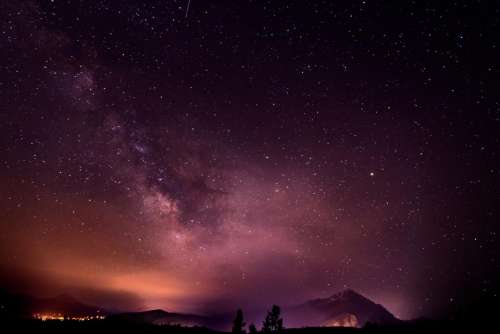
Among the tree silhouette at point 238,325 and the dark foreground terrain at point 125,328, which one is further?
the tree silhouette at point 238,325

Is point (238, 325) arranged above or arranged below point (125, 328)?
below

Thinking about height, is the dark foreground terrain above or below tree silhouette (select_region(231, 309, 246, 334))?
above

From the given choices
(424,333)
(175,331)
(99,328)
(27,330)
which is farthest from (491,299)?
(27,330)

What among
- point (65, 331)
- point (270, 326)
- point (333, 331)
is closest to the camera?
point (65, 331)

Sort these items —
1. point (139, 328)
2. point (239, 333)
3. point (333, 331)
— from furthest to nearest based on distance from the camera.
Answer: point (239, 333) → point (333, 331) → point (139, 328)

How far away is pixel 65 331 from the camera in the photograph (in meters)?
22.6

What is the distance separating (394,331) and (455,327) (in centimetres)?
432

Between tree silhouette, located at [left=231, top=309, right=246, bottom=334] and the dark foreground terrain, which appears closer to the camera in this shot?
the dark foreground terrain

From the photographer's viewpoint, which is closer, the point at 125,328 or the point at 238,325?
the point at 125,328

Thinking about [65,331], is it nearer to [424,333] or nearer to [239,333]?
[239,333]

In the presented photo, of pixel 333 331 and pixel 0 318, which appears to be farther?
pixel 333 331

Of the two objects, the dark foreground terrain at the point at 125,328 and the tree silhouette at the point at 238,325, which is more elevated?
the dark foreground terrain at the point at 125,328

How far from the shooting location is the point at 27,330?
22688 millimetres

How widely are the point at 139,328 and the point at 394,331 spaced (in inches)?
768
